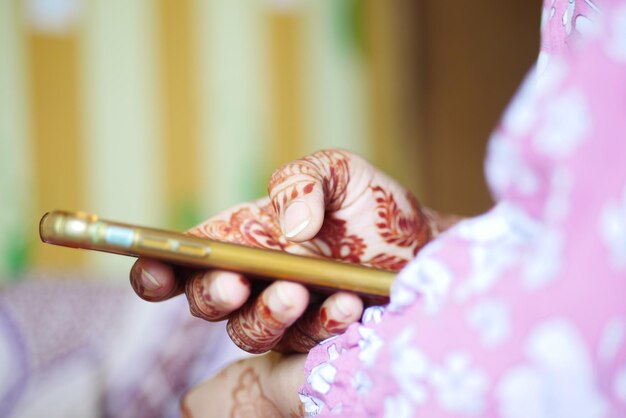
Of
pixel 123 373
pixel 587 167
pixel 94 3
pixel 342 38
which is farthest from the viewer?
pixel 342 38

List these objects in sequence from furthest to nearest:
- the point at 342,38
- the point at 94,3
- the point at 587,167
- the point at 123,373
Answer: the point at 342,38, the point at 94,3, the point at 123,373, the point at 587,167

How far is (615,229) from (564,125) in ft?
0.15

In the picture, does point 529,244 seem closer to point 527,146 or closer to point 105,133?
point 527,146

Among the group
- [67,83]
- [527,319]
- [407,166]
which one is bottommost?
[407,166]

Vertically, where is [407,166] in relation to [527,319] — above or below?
below

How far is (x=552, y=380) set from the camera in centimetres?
30

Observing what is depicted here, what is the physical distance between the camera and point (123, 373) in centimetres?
92

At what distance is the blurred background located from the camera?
1.75 meters

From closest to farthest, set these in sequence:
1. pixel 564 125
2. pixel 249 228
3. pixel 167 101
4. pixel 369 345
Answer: pixel 564 125 < pixel 369 345 < pixel 249 228 < pixel 167 101

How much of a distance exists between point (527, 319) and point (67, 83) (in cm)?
167

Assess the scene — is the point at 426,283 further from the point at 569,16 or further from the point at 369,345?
the point at 569,16

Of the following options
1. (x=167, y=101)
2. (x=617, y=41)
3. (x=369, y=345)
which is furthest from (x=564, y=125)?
(x=167, y=101)

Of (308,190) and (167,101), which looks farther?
(167,101)

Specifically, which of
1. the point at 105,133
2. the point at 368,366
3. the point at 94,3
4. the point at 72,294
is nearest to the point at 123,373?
the point at 72,294
